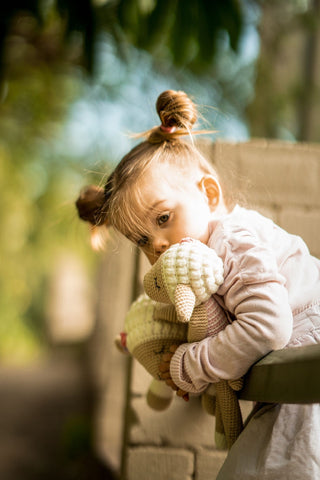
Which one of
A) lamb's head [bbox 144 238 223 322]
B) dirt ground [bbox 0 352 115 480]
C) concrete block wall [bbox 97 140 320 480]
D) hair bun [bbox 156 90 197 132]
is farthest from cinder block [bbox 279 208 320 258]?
dirt ground [bbox 0 352 115 480]

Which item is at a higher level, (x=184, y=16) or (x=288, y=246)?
(x=184, y=16)

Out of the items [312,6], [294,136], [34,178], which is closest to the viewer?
[312,6]

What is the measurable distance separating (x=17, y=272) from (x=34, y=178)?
2.69 metres

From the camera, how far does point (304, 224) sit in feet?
5.22

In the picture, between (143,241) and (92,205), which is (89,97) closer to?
(92,205)

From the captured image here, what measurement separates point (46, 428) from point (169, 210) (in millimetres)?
4448

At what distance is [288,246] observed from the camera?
1036 millimetres

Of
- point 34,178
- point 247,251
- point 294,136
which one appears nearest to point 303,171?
point 247,251

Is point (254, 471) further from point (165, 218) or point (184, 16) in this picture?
point (184, 16)

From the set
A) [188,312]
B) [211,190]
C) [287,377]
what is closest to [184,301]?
[188,312]

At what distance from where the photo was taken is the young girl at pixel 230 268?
856mm

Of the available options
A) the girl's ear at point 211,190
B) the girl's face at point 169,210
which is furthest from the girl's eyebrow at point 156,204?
the girl's ear at point 211,190

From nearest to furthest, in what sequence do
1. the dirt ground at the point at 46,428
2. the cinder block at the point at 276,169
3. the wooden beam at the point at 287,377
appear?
the wooden beam at the point at 287,377 → the cinder block at the point at 276,169 → the dirt ground at the point at 46,428

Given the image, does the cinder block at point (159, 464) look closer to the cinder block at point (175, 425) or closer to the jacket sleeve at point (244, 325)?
the cinder block at point (175, 425)
